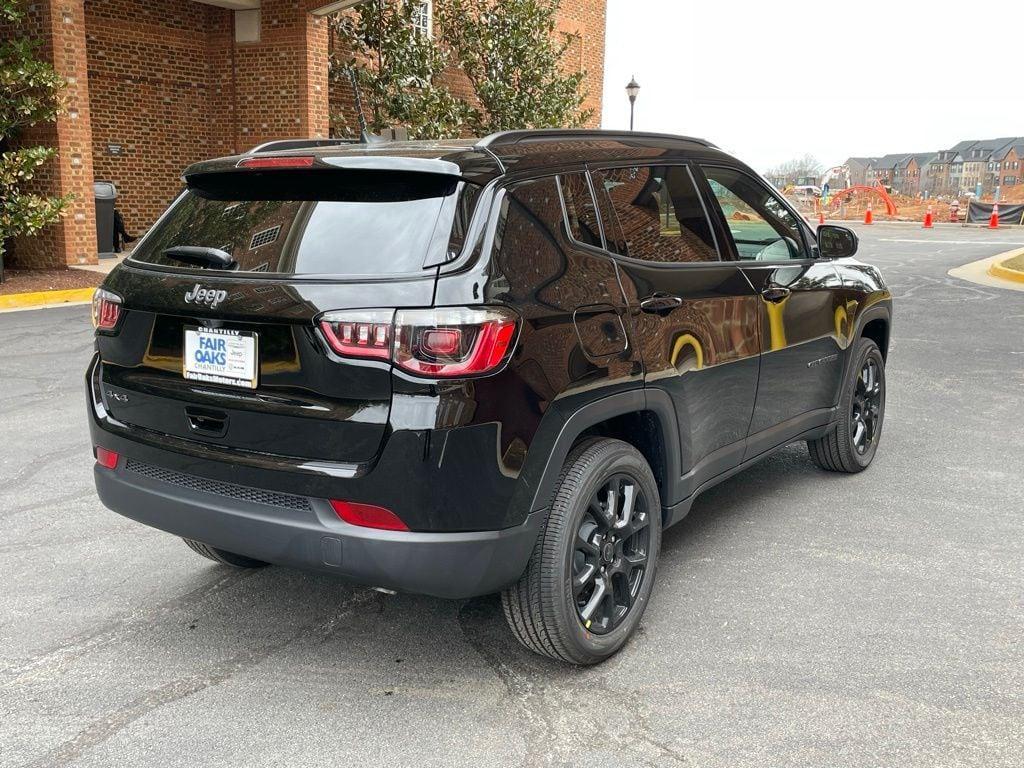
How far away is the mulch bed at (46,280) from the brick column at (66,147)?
16.2 inches

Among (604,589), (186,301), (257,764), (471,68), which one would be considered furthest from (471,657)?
(471,68)

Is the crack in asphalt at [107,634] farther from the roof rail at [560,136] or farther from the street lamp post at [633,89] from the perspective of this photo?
the street lamp post at [633,89]

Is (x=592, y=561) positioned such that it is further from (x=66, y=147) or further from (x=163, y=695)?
(x=66, y=147)

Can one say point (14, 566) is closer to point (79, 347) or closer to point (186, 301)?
point (186, 301)

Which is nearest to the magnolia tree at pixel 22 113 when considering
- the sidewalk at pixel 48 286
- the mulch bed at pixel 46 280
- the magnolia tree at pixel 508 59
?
the mulch bed at pixel 46 280

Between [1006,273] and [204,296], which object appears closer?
[204,296]

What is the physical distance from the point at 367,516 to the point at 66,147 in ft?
45.6

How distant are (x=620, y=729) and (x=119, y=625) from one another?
1902mm

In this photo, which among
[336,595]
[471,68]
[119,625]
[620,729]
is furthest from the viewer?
[471,68]

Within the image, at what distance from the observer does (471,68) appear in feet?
70.9

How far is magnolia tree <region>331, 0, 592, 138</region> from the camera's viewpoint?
19047 mm

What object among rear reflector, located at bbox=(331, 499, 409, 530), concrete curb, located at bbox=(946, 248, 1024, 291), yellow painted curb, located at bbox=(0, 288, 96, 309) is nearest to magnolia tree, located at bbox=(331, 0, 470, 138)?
yellow painted curb, located at bbox=(0, 288, 96, 309)

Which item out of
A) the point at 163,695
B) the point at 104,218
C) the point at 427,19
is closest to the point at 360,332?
the point at 163,695

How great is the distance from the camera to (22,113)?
1393 cm
